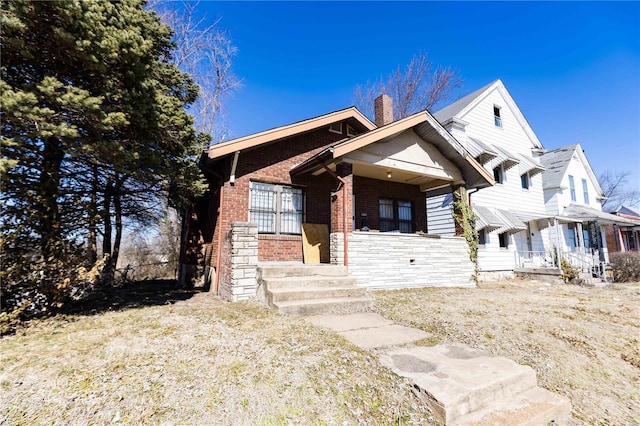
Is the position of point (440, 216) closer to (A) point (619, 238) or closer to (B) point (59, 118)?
(B) point (59, 118)

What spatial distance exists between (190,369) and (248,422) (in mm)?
1114

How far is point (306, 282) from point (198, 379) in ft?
11.3

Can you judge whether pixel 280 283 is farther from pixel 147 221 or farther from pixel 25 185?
pixel 147 221

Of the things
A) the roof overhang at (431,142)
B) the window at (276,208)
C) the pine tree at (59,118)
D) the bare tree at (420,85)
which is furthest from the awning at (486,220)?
the pine tree at (59,118)

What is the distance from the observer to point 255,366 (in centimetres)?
303

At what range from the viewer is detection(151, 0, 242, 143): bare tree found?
48.7 feet

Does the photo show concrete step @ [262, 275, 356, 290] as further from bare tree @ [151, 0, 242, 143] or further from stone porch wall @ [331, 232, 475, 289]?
bare tree @ [151, 0, 242, 143]

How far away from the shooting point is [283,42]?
15961 millimetres

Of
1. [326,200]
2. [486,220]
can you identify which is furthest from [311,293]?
[486,220]

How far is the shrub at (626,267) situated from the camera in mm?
14312

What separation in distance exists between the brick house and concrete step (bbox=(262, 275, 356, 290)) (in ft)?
2.50

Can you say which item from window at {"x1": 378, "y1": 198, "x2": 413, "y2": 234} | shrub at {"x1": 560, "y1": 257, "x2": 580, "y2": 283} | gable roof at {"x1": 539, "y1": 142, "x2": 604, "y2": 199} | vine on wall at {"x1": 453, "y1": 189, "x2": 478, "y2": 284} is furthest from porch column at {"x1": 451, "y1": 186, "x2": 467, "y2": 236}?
gable roof at {"x1": 539, "y1": 142, "x2": 604, "y2": 199}

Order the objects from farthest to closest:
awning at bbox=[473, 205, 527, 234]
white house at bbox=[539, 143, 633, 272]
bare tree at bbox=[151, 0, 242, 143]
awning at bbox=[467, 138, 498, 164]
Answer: white house at bbox=[539, 143, 633, 272], bare tree at bbox=[151, 0, 242, 143], awning at bbox=[467, 138, 498, 164], awning at bbox=[473, 205, 527, 234]

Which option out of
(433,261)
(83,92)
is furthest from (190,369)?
(433,261)
